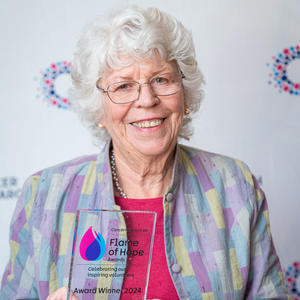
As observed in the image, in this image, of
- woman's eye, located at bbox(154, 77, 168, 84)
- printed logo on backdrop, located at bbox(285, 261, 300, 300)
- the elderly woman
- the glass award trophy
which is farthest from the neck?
printed logo on backdrop, located at bbox(285, 261, 300, 300)

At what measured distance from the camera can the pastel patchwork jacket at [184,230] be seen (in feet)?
4.15

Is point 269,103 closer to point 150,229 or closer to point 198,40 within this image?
point 198,40

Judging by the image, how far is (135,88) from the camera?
125cm

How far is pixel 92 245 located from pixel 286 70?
1519 mm

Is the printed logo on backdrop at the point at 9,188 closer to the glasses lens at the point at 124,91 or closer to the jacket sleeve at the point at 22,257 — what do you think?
the jacket sleeve at the point at 22,257

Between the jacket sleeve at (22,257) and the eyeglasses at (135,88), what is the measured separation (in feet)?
1.36

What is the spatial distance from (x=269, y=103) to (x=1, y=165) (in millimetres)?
1302

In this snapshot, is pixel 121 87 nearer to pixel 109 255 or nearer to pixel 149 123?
pixel 149 123

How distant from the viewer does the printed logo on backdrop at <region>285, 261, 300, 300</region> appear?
207 cm

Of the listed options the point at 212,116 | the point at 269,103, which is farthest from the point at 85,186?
the point at 269,103

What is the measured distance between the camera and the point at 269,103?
201cm

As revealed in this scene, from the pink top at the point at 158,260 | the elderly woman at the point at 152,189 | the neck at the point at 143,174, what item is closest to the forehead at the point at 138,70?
the elderly woman at the point at 152,189

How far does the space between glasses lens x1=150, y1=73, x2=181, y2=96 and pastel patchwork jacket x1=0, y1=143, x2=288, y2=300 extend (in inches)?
9.1

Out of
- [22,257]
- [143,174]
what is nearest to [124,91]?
[143,174]
